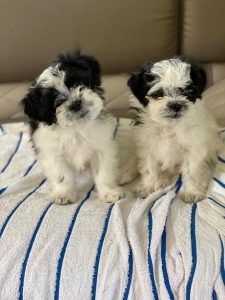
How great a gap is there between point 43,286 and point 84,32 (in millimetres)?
1697

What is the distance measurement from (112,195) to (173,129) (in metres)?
0.41

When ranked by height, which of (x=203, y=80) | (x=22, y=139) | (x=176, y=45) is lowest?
(x=22, y=139)

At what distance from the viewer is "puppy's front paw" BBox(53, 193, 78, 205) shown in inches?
72.5

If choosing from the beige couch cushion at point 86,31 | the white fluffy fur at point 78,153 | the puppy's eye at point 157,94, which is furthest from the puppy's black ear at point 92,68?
the beige couch cushion at point 86,31

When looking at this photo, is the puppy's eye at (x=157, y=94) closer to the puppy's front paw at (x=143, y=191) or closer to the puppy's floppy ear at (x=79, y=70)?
the puppy's floppy ear at (x=79, y=70)

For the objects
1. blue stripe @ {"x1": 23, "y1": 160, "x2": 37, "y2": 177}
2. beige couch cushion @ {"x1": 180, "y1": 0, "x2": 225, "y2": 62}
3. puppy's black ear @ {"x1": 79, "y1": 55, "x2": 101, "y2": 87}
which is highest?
puppy's black ear @ {"x1": 79, "y1": 55, "x2": 101, "y2": 87}

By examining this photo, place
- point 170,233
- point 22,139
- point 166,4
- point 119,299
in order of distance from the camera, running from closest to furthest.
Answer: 1. point 119,299
2. point 170,233
3. point 22,139
4. point 166,4

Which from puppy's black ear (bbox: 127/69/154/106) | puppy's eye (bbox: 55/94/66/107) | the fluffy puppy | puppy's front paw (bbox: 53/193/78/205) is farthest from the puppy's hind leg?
puppy's eye (bbox: 55/94/66/107)

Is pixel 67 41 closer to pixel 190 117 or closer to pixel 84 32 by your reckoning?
pixel 84 32

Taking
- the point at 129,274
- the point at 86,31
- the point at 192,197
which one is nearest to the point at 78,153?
the point at 192,197

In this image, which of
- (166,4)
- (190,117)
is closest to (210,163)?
(190,117)

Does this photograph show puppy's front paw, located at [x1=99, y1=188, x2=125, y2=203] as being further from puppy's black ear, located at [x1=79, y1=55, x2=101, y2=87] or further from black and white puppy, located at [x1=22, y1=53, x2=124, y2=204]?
puppy's black ear, located at [x1=79, y1=55, x2=101, y2=87]

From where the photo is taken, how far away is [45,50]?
2650mm

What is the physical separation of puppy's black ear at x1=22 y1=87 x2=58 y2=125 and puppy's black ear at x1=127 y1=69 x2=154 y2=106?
37 centimetres
